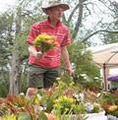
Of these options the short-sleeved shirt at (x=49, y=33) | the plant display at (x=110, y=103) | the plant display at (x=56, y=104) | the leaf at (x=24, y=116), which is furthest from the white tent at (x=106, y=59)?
the leaf at (x=24, y=116)

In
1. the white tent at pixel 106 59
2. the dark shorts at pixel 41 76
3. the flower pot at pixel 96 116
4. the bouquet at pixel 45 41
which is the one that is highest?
the white tent at pixel 106 59

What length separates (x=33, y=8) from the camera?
13531 mm

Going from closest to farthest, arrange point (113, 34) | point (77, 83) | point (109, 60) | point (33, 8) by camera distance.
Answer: point (77, 83) < point (109, 60) < point (33, 8) < point (113, 34)

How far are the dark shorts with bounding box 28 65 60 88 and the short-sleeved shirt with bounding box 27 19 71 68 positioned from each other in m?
0.05

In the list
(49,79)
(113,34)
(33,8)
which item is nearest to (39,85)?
(49,79)

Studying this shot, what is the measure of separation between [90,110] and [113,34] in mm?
17150

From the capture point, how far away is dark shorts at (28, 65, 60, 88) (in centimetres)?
402

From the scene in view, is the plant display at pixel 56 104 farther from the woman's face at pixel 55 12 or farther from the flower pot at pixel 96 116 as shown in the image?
the woman's face at pixel 55 12

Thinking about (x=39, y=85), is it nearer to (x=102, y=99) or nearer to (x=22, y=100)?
(x=102, y=99)

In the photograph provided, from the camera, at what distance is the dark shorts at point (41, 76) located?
4016mm

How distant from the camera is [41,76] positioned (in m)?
4.04

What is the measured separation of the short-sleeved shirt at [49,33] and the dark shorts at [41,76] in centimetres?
5

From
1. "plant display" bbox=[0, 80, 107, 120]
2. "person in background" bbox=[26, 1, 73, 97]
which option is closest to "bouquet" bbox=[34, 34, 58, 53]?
"plant display" bbox=[0, 80, 107, 120]

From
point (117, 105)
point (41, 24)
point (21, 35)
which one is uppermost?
point (21, 35)
